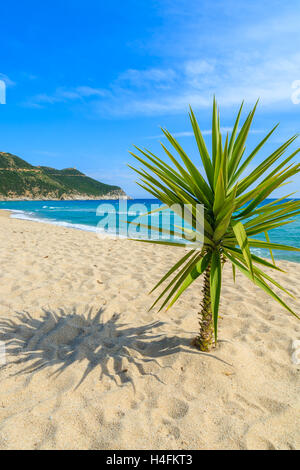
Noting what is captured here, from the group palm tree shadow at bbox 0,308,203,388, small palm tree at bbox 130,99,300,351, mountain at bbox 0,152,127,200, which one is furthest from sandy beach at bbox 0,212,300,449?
mountain at bbox 0,152,127,200

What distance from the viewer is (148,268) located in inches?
216

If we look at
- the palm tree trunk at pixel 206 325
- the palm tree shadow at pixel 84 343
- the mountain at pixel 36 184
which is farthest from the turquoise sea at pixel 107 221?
the mountain at pixel 36 184

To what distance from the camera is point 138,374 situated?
214 centimetres

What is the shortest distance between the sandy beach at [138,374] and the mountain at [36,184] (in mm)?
85818

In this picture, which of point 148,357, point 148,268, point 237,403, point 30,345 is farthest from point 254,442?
point 148,268

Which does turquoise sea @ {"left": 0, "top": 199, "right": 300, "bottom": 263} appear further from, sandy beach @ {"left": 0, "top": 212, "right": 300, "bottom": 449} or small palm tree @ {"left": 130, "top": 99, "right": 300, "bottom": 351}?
sandy beach @ {"left": 0, "top": 212, "right": 300, "bottom": 449}

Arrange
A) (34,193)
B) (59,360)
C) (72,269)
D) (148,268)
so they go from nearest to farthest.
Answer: (59,360)
(72,269)
(148,268)
(34,193)

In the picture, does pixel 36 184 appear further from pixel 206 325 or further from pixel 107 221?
pixel 206 325

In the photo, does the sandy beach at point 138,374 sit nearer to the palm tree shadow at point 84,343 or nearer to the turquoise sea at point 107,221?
the palm tree shadow at point 84,343

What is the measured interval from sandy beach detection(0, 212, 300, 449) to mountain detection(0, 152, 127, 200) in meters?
85.8

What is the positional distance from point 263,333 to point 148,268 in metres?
3.03

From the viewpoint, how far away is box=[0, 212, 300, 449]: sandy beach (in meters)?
1.58

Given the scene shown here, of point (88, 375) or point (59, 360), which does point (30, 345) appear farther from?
point (88, 375)
